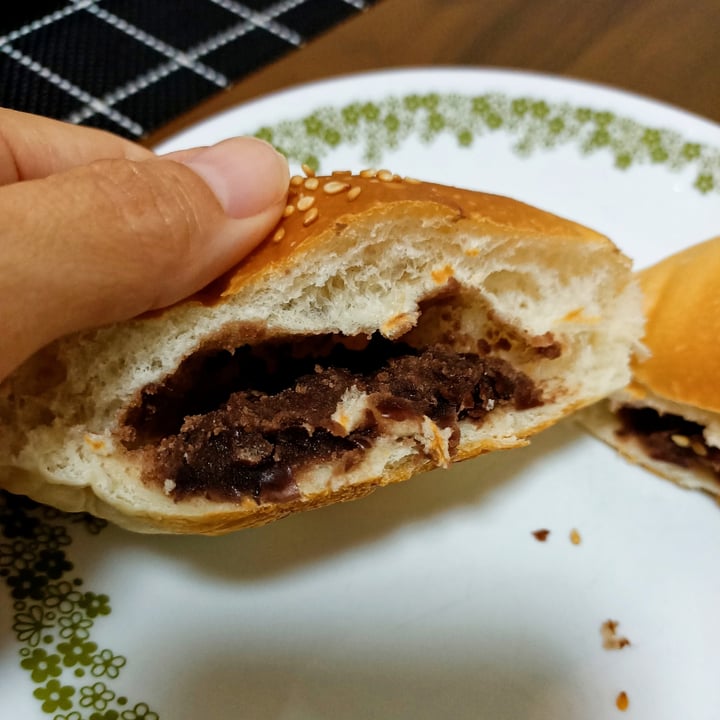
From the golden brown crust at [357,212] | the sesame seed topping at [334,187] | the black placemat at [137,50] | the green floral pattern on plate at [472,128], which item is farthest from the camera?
the black placemat at [137,50]

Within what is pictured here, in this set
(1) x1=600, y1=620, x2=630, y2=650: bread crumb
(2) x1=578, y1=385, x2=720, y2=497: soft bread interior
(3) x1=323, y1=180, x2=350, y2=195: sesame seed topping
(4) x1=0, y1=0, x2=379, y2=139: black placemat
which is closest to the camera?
(3) x1=323, y1=180, x2=350, y2=195: sesame seed topping

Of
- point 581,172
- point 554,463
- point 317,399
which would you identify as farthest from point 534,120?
point 317,399

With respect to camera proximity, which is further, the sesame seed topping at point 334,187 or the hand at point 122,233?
the sesame seed topping at point 334,187

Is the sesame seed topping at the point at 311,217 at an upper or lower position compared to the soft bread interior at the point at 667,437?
upper

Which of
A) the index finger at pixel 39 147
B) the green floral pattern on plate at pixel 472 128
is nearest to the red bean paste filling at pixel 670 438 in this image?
the green floral pattern on plate at pixel 472 128

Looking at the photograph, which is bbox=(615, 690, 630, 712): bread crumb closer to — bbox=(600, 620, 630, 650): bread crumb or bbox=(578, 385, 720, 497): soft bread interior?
bbox=(600, 620, 630, 650): bread crumb

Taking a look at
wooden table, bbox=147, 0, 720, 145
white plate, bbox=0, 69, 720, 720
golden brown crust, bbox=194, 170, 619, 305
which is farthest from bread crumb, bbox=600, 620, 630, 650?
wooden table, bbox=147, 0, 720, 145

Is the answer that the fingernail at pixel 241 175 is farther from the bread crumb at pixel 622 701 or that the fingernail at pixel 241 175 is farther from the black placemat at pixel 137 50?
the black placemat at pixel 137 50
